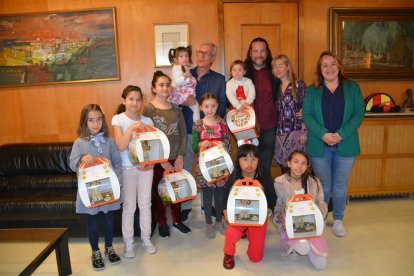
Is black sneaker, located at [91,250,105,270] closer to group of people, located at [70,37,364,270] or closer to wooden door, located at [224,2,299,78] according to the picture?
group of people, located at [70,37,364,270]

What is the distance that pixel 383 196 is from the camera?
11.8 ft

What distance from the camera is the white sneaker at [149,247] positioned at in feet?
8.10

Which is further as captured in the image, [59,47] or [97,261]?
[59,47]

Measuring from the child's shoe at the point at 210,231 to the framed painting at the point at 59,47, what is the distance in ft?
6.31

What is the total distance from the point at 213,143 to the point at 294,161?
59 cm

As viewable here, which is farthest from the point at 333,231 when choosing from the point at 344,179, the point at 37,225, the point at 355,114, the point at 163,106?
the point at 37,225

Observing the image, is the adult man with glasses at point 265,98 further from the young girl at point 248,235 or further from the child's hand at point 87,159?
the child's hand at point 87,159

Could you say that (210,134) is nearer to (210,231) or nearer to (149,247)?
(210,231)

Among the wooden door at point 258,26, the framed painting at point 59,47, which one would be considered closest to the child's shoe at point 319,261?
the wooden door at point 258,26

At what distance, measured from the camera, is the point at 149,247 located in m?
2.49

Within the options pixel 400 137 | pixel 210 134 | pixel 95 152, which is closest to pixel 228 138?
pixel 210 134

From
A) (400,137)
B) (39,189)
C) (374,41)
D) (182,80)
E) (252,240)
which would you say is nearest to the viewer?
(252,240)

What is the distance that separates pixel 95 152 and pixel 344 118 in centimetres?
184

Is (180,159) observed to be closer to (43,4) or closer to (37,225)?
(37,225)
